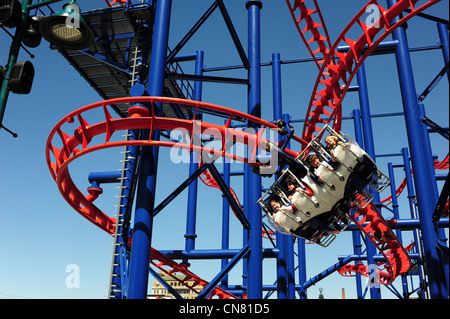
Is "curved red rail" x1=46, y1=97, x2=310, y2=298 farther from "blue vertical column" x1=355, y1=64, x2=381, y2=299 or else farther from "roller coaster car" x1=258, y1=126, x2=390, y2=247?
"blue vertical column" x1=355, y1=64, x2=381, y2=299

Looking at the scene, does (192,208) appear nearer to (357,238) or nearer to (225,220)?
(225,220)

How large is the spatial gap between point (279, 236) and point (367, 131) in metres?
4.27

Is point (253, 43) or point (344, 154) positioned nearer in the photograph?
point (344, 154)

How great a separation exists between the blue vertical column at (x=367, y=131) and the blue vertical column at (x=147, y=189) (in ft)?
22.4

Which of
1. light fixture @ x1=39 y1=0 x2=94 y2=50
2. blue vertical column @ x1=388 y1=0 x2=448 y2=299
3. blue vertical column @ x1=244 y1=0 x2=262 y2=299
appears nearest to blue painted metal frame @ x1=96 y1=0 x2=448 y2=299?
blue vertical column @ x1=244 y1=0 x2=262 y2=299

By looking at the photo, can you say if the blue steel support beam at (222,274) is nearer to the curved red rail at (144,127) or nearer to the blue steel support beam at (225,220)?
the curved red rail at (144,127)

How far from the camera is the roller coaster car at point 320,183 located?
22.8 feet

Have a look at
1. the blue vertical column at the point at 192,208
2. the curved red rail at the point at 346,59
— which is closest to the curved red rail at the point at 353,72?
the curved red rail at the point at 346,59

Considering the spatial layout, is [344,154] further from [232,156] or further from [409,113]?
[409,113]

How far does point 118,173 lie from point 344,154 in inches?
192

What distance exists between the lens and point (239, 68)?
46.7 ft

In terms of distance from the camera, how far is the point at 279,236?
10297 mm

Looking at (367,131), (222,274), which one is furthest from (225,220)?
(222,274)
